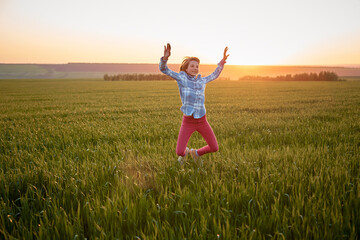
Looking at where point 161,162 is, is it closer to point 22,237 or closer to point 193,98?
point 193,98

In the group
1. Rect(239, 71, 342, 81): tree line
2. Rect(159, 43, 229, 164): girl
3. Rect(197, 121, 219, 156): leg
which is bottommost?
Rect(197, 121, 219, 156): leg

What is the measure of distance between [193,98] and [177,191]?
1.58m

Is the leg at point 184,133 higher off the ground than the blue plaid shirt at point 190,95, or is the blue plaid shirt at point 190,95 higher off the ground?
the blue plaid shirt at point 190,95

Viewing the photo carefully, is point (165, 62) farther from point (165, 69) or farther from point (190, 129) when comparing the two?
point (190, 129)

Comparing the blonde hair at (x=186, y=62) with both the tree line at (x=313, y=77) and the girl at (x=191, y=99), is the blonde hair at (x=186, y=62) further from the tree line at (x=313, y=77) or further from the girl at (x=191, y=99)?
the tree line at (x=313, y=77)

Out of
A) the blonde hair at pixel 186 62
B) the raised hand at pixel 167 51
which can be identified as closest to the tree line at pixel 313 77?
the blonde hair at pixel 186 62

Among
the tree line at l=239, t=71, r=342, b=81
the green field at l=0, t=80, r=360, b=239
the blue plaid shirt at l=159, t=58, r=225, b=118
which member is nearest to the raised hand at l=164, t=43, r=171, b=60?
the blue plaid shirt at l=159, t=58, r=225, b=118

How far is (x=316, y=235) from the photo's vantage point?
6.77 ft

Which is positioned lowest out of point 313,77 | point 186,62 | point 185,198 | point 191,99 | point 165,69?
point 185,198

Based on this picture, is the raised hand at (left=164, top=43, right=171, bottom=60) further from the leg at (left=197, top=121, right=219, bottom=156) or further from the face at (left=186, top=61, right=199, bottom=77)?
the leg at (left=197, top=121, right=219, bottom=156)

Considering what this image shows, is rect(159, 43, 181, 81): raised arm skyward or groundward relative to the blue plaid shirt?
skyward

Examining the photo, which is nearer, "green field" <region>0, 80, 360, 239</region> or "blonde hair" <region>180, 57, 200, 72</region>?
"green field" <region>0, 80, 360, 239</region>

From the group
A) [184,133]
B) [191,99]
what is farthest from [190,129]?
[191,99]

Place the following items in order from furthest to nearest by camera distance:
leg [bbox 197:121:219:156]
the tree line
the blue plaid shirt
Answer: the tree line → leg [bbox 197:121:219:156] → the blue plaid shirt
